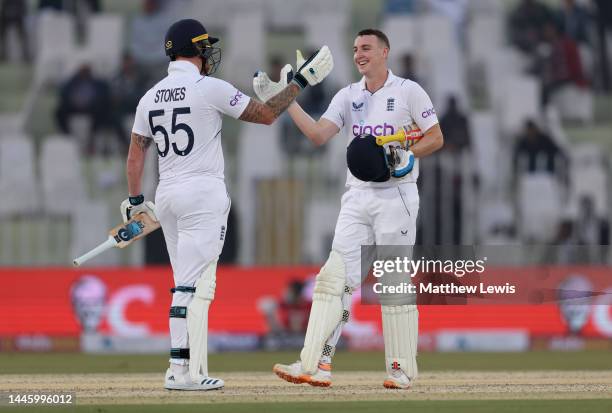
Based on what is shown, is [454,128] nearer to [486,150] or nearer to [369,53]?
[486,150]

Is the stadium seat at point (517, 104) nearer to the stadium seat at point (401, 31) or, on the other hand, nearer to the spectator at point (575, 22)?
the spectator at point (575, 22)

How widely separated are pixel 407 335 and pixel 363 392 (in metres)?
0.46

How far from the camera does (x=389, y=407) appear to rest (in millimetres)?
6387

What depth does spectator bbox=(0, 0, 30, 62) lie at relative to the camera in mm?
19156

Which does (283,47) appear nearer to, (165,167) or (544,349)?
(544,349)

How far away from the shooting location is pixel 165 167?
23.9ft

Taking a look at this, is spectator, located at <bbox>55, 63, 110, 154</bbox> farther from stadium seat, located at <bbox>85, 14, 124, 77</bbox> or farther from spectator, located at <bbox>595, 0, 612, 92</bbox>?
spectator, located at <bbox>595, 0, 612, 92</bbox>

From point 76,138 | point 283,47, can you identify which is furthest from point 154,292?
point 283,47

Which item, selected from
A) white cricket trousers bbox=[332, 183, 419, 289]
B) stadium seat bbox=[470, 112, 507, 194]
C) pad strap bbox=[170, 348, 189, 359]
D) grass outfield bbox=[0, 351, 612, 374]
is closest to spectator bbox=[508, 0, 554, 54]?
stadium seat bbox=[470, 112, 507, 194]

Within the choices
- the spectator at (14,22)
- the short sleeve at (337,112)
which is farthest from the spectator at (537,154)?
the short sleeve at (337,112)

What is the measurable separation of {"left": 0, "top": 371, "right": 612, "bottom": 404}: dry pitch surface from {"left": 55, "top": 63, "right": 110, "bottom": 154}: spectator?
31.4 feet

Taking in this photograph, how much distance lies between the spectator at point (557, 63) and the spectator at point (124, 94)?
6207 mm

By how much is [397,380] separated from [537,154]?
10.8m

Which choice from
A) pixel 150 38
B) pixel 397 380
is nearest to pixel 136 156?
pixel 397 380
